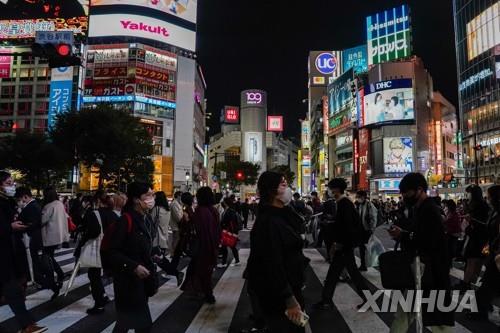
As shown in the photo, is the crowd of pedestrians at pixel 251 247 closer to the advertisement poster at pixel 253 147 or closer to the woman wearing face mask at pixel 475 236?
the woman wearing face mask at pixel 475 236

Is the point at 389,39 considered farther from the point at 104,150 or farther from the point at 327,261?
the point at 327,261

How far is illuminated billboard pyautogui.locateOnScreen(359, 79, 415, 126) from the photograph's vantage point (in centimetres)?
5319

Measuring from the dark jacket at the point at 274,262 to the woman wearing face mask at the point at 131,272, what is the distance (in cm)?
114

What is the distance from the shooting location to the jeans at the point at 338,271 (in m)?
5.70

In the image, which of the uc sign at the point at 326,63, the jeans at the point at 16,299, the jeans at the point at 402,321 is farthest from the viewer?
the uc sign at the point at 326,63

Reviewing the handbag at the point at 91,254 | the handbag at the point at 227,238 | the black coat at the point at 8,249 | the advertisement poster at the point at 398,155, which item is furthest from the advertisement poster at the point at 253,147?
the black coat at the point at 8,249

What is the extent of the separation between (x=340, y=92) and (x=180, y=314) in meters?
66.7

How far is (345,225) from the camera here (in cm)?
578

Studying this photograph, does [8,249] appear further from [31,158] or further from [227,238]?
[31,158]

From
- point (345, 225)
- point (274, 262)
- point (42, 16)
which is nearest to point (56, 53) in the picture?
point (345, 225)

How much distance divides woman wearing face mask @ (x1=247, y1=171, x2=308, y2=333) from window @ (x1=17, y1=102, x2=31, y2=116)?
71.1m

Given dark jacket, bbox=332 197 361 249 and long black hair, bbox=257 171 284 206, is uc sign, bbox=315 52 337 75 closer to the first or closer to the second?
dark jacket, bbox=332 197 361 249

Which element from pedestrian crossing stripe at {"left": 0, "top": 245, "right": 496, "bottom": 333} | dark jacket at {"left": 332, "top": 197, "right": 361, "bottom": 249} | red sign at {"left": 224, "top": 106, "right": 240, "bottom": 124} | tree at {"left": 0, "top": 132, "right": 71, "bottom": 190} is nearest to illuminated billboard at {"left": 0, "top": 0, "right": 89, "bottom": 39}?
tree at {"left": 0, "top": 132, "right": 71, "bottom": 190}

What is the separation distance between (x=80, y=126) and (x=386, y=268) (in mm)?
34089
